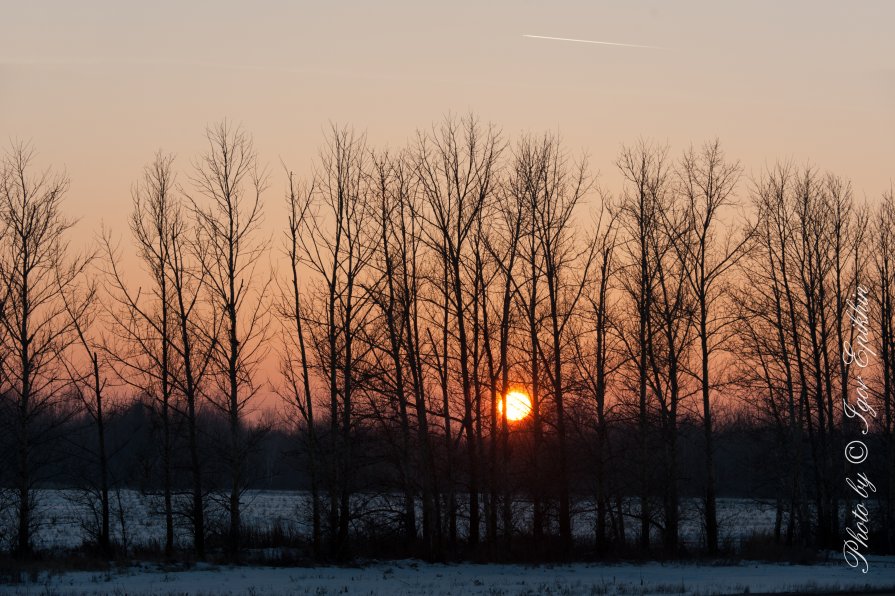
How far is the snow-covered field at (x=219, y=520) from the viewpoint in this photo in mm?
30078

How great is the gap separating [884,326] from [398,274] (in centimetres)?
2349

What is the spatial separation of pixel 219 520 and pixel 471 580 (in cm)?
1079

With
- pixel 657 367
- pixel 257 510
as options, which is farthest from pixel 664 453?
pixel 257 510

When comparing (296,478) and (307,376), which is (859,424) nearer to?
(307,376)

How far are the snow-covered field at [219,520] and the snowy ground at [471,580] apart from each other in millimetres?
4132

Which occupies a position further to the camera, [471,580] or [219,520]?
[219,520]

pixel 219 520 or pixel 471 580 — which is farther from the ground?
pixel 219 520

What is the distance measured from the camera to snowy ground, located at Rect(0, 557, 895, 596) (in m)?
20.0

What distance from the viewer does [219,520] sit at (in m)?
30.4

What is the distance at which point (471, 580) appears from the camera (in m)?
23.4

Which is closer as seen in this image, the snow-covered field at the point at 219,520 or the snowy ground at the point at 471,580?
the snowy ground at the point at 471,580

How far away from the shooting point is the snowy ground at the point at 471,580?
20.0 metres

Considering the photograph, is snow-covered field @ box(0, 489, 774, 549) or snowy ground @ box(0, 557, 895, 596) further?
snow-covered field @ box(0, 489, 774, 549)

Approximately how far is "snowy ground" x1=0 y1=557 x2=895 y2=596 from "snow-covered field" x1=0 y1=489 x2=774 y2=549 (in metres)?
4.13
